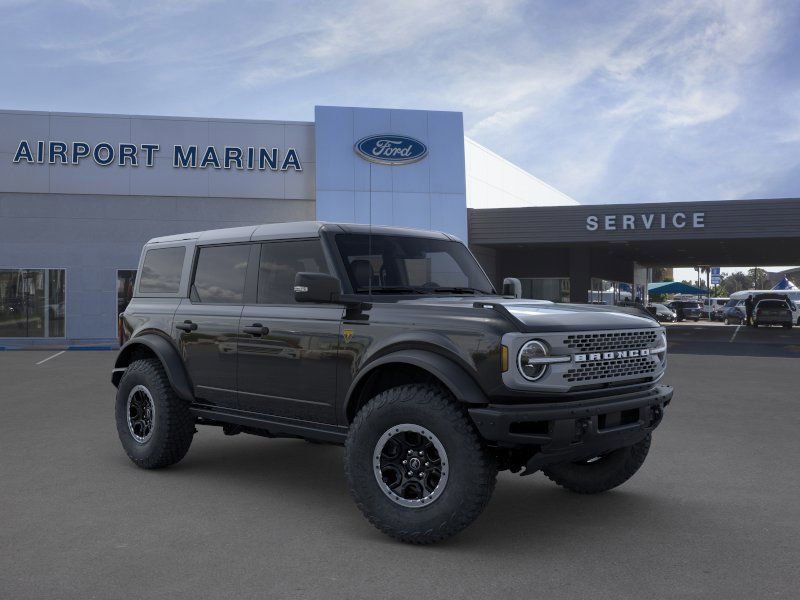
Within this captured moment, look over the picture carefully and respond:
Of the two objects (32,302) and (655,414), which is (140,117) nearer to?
(32,302)

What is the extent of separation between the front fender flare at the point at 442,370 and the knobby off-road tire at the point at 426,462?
0.16m

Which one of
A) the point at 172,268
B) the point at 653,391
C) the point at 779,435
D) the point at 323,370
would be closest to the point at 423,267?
the point at 323,370

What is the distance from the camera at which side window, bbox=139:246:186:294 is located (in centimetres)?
692

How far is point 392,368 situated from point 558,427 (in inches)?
46.7

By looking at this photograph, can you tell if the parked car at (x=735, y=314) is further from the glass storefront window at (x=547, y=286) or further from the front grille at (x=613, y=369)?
the front grille at (x=613, y=369)

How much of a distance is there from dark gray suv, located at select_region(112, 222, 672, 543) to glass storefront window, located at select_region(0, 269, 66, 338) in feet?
67.9

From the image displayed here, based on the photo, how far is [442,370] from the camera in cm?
463

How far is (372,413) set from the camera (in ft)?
15.9

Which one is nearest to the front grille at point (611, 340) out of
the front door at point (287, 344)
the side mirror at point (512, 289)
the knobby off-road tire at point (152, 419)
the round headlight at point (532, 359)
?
the round headlight at point (532, 359)

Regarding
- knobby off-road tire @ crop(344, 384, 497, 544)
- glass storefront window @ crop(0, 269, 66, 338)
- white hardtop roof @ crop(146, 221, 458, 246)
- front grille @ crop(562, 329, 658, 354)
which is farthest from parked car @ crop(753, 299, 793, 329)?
knobby off-road tire @ crop(344, 384, 497, 544)

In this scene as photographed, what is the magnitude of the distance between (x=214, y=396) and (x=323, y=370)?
129 centimetres

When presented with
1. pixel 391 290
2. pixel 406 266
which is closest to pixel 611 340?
pixel 391 290

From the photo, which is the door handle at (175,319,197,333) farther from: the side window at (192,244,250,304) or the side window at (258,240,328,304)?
the side window at (258,240,328,304)

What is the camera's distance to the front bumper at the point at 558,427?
4406mm
